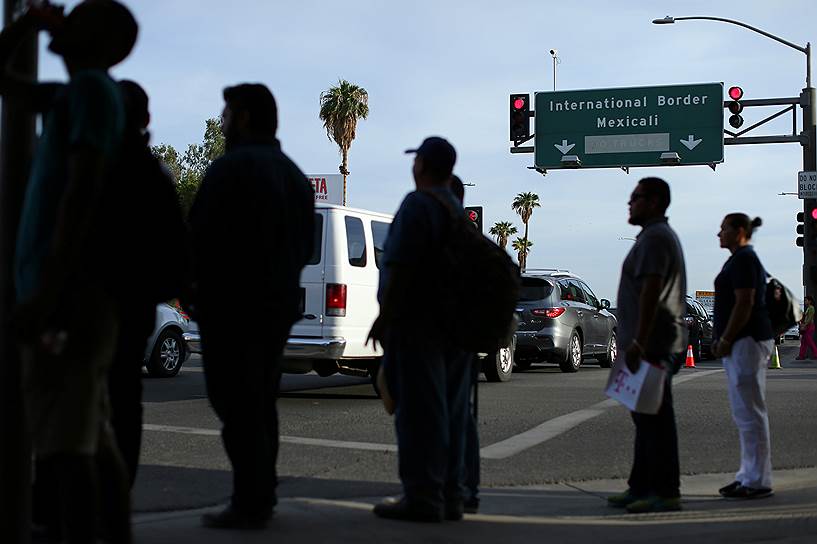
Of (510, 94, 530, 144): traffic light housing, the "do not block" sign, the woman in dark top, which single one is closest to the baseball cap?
the woman in dark top

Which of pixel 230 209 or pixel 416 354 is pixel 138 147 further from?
pixel 416 354

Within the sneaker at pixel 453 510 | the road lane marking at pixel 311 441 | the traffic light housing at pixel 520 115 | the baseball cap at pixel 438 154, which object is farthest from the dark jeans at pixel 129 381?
the traffic light housing at pixel 520 115

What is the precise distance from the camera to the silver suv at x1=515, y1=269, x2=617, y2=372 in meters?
18.5

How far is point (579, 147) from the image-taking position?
29.3 meters

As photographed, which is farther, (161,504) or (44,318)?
(161,504)

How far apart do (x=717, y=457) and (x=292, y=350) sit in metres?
4.93

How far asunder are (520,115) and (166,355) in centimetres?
1404

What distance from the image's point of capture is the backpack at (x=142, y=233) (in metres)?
3.47

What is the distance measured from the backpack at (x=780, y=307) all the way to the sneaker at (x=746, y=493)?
3.14ft

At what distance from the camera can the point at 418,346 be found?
521 centimetres

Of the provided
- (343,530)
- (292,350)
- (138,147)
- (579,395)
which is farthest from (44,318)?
(579,395)

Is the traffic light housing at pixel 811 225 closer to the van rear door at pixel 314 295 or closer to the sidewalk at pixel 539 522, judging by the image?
the van rear door at pixel 314 295

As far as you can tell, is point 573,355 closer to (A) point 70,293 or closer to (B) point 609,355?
(B) point 609,355

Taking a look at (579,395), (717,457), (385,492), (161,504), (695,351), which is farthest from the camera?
→ (695,351)
